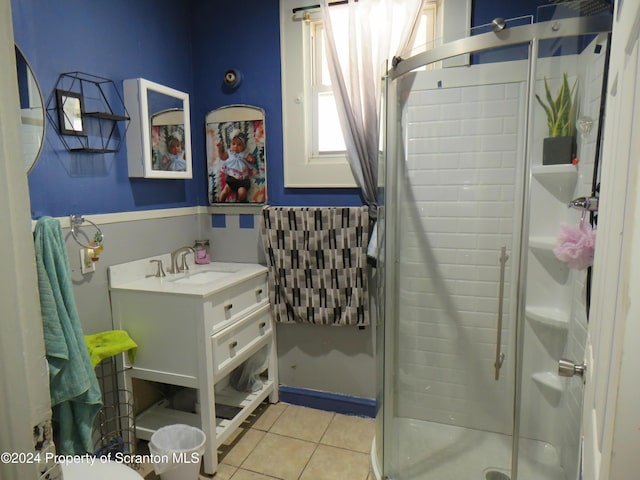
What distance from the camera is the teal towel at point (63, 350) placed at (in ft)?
5.07

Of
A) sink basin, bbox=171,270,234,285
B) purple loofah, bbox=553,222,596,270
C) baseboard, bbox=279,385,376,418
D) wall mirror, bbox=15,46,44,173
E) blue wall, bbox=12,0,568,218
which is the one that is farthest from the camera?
baseboard, bbox=279,385,376,418

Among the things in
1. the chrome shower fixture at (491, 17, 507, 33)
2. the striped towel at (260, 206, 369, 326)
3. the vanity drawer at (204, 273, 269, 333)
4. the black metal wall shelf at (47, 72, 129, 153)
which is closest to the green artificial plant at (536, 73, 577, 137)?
the chrome shower fixture at (491, 17, 507, 33)

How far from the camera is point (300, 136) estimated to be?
2488mm

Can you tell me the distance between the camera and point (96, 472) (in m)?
1.32

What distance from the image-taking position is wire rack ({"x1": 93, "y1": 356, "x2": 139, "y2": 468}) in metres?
2.02

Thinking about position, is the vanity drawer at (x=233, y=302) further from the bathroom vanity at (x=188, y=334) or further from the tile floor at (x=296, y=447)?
the tile floor at (x=296, y=447)

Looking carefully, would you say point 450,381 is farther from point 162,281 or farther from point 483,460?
point 162,281

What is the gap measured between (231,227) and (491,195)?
1527 mm

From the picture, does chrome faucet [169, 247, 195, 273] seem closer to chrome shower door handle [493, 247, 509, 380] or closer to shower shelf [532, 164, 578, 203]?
chrome shower door handle [493, 247, 509, 380]

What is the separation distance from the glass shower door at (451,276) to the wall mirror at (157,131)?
1178mm

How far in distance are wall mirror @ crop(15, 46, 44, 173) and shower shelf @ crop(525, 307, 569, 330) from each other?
7.00 feet

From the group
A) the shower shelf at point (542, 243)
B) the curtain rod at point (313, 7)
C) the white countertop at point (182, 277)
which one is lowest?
the white countertop at point (182, 277)

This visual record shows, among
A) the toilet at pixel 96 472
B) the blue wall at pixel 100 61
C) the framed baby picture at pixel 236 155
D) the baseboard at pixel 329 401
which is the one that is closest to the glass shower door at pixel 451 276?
the baseboard at pixel 329 401

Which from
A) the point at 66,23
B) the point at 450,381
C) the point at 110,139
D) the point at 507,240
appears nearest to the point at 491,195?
the point at 507,240
